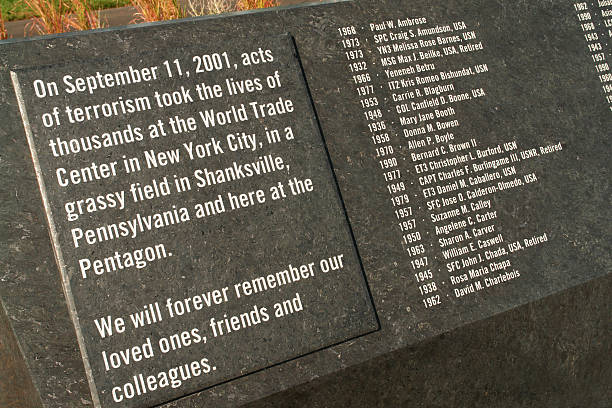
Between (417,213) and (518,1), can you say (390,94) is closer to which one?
(417,213)

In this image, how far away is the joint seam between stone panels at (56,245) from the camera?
2.32 metres

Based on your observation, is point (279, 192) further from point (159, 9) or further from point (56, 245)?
point (159, 9)

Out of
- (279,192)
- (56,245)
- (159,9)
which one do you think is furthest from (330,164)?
(159,9)

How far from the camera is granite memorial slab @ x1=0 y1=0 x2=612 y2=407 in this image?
2.39 metres

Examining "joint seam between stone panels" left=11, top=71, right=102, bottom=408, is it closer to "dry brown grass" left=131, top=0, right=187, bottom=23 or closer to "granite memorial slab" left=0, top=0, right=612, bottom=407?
"granite memorial slab" left=0, top=0, right=612, bottom=407

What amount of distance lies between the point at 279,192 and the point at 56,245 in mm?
953

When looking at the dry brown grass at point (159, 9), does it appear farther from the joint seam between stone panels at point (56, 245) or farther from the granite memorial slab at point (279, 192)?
the joint seam between stone panels at point (56, 245)

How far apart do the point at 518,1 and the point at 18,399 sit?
3.32 metres

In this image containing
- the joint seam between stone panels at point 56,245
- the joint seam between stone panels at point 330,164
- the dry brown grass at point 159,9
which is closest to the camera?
the joint seam between stone panels at point 56,245

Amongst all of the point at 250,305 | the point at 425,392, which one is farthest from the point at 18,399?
the point at 425,392

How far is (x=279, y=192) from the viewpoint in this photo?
2.66 metres

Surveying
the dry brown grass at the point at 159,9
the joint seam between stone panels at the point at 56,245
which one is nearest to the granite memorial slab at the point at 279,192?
the joint seam between stone panels at the point at 56,245

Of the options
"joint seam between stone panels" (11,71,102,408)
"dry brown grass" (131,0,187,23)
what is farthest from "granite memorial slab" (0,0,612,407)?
"dry brown grass" (131,0,187,23)

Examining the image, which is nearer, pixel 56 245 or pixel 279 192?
pixel 56 245
